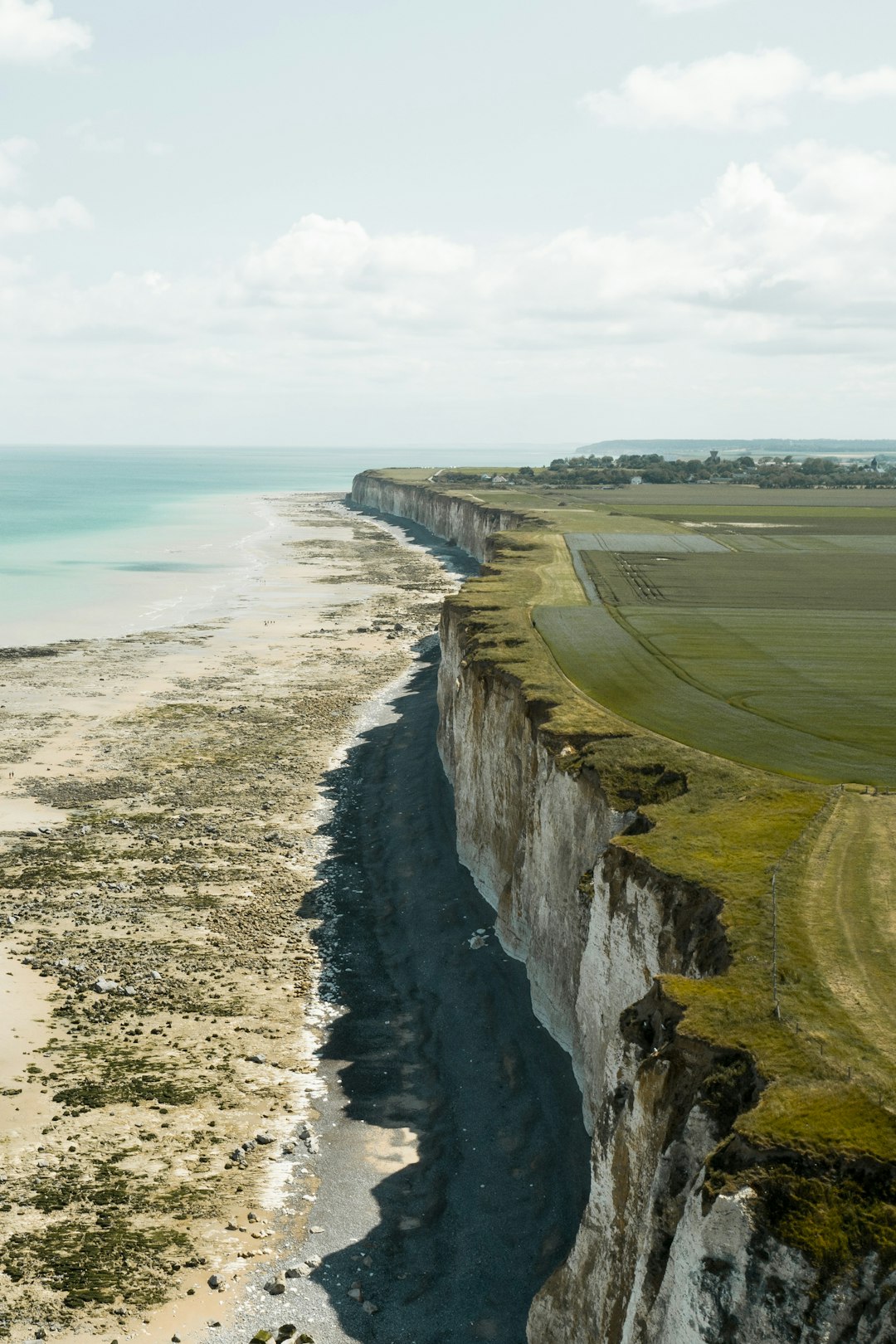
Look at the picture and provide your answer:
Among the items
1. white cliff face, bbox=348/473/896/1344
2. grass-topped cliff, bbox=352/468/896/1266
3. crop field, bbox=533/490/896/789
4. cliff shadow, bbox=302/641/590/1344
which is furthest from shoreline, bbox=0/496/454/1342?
crop field, bbox=533/490/896/789

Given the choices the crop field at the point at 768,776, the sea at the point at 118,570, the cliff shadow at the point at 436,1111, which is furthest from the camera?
the sea at the point at 118,570

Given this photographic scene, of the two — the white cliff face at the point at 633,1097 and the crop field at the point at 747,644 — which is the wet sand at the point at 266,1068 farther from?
the crop field at the point at 747,644

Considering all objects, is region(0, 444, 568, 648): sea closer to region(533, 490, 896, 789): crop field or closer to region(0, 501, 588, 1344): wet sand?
region(533, 490, 896, 789): crop field

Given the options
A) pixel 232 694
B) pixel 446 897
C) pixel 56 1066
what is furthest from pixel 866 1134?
pixel 232 694

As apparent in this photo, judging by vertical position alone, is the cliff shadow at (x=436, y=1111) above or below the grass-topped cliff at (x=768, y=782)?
below

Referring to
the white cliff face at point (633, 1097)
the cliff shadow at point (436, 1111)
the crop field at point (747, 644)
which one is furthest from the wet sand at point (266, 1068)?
the crop field at point (747, 644)

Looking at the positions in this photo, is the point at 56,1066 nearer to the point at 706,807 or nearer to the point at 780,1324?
the point at 706,807
